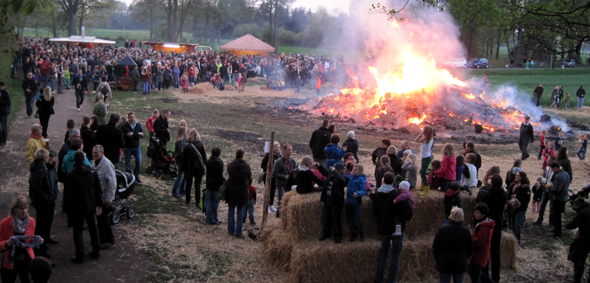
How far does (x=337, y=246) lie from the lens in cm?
776

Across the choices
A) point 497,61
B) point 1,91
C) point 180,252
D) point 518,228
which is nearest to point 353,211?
point 180,252

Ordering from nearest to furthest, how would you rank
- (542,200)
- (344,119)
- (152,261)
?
(152,261) < (542,200) < (344,119)

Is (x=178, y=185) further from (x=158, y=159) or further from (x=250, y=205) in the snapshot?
(x=250, y=205)

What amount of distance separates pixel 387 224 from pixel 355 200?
0.59 meters

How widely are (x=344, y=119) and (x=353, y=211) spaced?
55.5 feet

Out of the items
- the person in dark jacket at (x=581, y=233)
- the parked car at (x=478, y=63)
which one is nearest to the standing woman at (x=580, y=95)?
the person in dark jacket at (x=581, y=233)

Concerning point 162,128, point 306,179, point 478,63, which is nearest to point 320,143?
point 306,179

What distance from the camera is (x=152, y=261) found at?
24.8ft

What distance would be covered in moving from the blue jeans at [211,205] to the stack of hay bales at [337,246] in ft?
4.83

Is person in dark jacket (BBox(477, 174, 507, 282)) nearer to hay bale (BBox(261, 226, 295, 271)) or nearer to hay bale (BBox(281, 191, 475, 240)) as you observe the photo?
hay bale (BBox(281, 191, 475, 240))

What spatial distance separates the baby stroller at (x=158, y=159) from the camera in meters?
12.4

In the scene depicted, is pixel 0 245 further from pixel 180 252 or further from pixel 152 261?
pixel 180 252

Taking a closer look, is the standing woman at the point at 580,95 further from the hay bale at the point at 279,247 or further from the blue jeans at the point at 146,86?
the hay bale at the point at 279,247

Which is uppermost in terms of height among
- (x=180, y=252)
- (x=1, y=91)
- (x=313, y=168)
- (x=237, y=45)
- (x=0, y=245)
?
(x=237, y=45)
